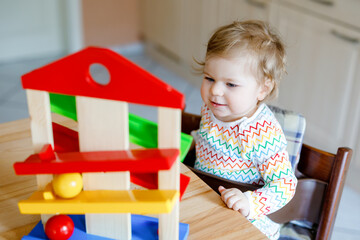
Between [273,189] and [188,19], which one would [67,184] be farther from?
[188,19]

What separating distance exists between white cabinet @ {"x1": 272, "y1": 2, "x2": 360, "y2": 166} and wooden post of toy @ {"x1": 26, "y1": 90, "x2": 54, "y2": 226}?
166cm

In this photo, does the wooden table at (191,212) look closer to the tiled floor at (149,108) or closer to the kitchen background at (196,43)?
the kitchen background at (196,43)

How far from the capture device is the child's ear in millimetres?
1093

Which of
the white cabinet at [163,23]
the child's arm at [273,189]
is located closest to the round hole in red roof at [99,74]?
the white cabinet at [163,23]

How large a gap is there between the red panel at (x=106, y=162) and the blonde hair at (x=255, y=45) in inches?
17.4

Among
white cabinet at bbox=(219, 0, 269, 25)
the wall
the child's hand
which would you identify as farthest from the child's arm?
the wall

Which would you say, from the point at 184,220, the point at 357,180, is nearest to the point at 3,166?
the point at 184,220

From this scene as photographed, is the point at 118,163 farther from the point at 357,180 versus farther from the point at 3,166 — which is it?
the point at 357,180

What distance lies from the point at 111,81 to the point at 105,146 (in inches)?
4.4

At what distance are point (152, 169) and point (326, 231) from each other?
2.03ft

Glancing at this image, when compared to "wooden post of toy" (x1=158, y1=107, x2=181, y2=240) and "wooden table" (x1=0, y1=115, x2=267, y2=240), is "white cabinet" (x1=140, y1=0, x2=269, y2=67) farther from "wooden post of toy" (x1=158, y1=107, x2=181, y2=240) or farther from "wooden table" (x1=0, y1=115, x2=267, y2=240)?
"wooden post of toy" (x1=158, y1=107, x2=181, y2=240)

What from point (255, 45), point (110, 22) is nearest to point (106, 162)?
point (255, 45)

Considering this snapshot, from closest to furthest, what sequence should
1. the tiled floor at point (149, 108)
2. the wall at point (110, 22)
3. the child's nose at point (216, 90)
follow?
the child's nose at point (216, 90) → the tiled floor at point (149, 108) → the wall at point (110, 22)

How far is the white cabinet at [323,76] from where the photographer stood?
206cm
